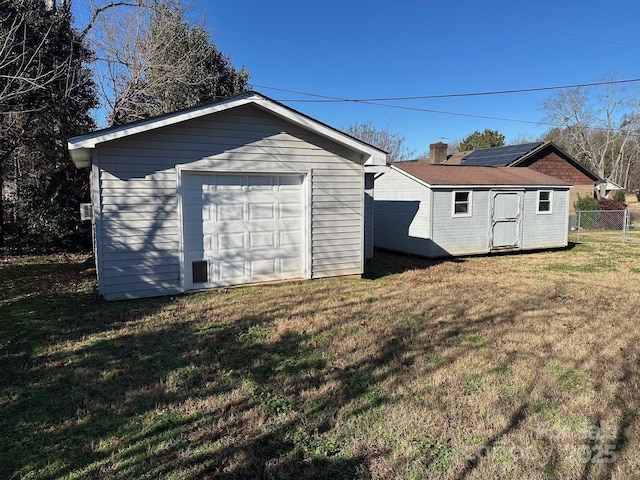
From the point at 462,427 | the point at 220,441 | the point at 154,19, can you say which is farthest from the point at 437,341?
the point at 154,19

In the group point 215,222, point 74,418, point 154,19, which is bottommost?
point 74,418

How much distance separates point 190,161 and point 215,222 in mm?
1206

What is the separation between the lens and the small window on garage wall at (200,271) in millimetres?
8031

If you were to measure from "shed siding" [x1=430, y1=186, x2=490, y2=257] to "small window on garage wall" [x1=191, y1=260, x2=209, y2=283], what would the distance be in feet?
23.9

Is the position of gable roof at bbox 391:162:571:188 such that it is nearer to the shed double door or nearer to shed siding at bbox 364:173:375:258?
the shed double door

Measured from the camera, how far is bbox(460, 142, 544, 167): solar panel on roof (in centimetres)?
2322

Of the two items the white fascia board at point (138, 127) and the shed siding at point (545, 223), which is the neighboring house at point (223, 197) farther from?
the shed siding at point (545, 223)

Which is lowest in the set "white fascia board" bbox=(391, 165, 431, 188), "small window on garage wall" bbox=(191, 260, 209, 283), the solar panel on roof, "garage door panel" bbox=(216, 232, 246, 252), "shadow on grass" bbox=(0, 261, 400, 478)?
"shadow on grass" bbox=(0, 261, 400, 478)

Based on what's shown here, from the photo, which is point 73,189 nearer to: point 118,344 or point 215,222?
point 215,222

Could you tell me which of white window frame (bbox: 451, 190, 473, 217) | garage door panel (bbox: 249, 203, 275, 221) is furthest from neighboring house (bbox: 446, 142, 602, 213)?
garage door panel (bbox: 249, 203, 275, 221)

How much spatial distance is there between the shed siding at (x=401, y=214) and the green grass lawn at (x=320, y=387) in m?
5.68

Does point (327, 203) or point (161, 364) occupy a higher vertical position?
point (327, 203)

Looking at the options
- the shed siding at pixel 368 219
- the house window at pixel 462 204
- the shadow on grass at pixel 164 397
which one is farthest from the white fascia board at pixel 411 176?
the shadow on grass at pixel 164 397

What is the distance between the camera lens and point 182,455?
2902 millimetres
